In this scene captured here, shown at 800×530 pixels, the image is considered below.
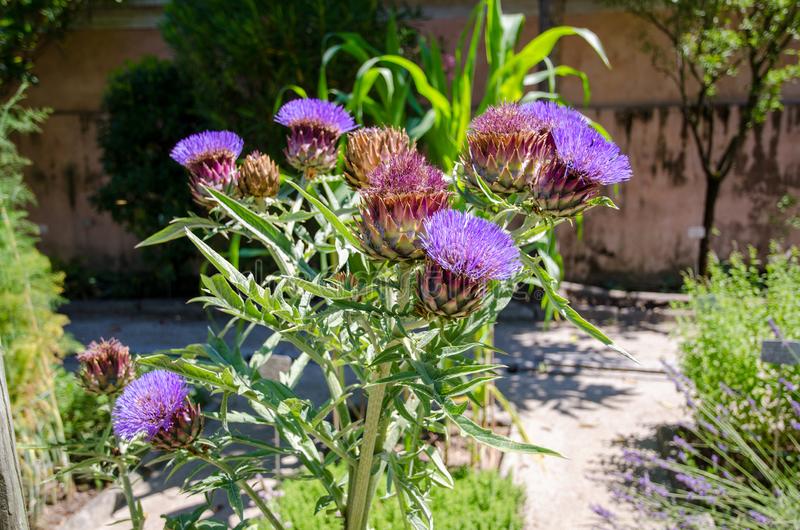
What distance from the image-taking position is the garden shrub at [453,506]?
2.30 m

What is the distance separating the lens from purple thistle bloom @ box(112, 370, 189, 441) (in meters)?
1.32

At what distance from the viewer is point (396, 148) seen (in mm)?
1382

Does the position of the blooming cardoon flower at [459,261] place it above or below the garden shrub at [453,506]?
above

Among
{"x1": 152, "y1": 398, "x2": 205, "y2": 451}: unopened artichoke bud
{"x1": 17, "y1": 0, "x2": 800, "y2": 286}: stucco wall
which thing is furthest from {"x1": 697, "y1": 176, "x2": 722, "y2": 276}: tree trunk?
{"x1": 152, "y1": 398, "x2": 205, "y2": 451}: unopened artichoke bud

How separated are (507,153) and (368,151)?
0.29 m

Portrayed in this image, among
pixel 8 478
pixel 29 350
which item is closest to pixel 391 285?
pixel 8 478

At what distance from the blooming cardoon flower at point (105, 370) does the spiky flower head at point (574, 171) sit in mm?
1071

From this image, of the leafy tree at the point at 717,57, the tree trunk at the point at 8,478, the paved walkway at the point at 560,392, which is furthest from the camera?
the leafy tree at the point at 717,57

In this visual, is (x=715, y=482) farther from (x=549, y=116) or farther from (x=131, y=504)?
(x=131, y=504)

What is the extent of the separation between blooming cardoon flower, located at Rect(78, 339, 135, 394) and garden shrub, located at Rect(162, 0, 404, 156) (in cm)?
405

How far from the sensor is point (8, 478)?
4.28 feet

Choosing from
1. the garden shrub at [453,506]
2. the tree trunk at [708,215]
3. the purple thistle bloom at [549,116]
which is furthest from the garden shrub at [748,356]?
the tree trunk at [708,215]

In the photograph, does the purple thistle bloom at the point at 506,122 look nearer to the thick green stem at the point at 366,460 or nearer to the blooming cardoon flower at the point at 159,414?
the thick green stem at the point at 366,460

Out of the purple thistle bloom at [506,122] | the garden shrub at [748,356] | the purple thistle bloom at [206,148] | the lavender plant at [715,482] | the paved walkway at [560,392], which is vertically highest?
the purple thistle bloom at [506,122]
